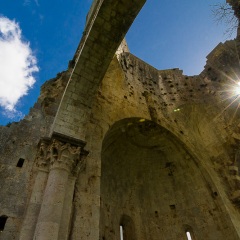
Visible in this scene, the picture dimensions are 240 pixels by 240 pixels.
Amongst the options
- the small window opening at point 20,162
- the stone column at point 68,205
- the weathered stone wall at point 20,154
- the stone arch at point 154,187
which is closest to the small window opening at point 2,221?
the weathered stone wall at point 20,154

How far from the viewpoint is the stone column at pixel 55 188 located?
3590 millimetres

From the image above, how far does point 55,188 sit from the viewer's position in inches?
161

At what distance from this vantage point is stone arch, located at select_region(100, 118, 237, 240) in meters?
7.57

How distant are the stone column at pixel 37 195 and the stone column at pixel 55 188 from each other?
146 millimetres

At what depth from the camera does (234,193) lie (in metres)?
7.76

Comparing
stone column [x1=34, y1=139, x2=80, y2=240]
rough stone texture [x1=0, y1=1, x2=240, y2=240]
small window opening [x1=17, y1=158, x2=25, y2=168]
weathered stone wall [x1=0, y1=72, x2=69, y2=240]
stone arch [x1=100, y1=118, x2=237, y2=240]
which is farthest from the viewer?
stone arch [x1=100, y1=118, x2=237, y2=240]

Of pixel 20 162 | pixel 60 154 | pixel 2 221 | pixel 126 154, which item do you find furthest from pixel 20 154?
pixel 126 154

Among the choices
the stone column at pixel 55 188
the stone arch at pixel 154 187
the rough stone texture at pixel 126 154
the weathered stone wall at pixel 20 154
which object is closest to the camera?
the stone column at pixel 55 188

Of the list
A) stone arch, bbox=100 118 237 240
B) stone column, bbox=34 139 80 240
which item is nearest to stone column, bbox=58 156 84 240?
stone column, bbox=34 139 80 240

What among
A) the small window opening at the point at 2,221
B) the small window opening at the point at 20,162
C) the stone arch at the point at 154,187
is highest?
the stone arch at the point at 154,187

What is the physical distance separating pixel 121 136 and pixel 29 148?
13.1 feet

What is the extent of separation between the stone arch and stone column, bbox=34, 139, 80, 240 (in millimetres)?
2639

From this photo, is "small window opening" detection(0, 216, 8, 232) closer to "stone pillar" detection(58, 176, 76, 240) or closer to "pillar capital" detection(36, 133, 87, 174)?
"stone pillar" detection(58, 176, 76, 240)

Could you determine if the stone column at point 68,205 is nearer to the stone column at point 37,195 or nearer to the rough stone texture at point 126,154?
the rough stone texture at point 126,154
